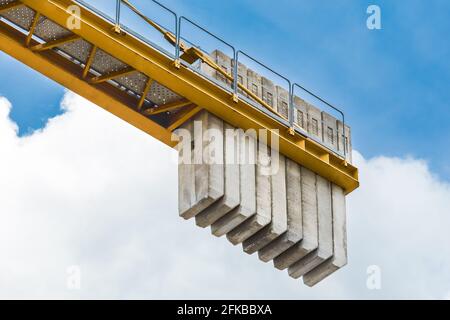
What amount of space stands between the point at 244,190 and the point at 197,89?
230 cm

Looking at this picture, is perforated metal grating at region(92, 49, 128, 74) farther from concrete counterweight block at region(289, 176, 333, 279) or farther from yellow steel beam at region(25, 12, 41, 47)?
concrete counterweight block at region(289, 176, 333, 279)

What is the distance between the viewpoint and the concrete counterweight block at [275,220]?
3023 centimetres

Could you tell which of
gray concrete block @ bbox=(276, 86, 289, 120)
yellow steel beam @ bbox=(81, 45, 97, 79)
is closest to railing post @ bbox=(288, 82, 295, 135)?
gray concrete block @ bbox=(276, 86, 289, 120)

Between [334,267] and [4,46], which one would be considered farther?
[334,267]

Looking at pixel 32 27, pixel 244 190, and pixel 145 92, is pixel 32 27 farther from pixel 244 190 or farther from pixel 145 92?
pixel 244 190

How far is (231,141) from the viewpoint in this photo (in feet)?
98.5

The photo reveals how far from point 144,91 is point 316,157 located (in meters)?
4.43

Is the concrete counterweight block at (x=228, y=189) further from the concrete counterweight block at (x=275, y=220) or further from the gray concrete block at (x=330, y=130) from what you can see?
the gray concrete block at (x=330, y=130)

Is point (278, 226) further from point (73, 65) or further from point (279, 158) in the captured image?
point (73, 65)

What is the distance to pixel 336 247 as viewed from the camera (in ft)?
104

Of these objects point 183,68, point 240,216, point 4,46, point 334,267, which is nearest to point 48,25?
point 4,46

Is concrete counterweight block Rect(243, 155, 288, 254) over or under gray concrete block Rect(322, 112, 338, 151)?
under

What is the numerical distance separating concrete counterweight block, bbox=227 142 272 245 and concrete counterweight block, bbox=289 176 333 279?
1.78 metres

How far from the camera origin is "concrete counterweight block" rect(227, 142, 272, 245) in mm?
29844
